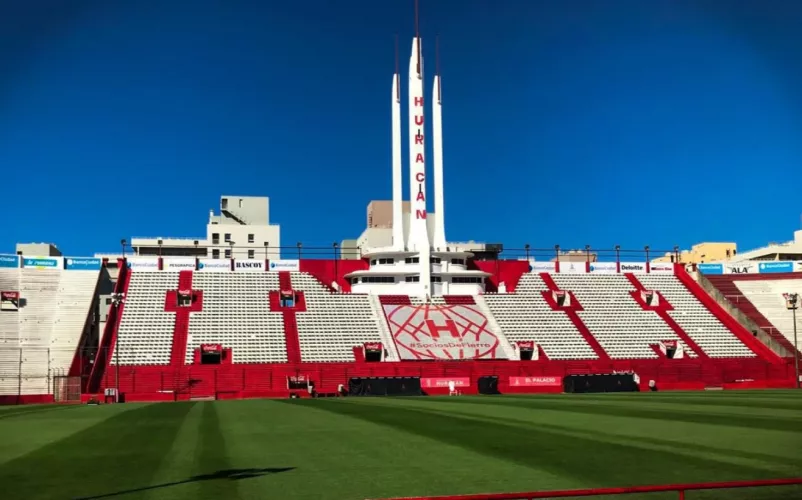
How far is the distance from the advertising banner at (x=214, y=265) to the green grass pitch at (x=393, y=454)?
50.8m

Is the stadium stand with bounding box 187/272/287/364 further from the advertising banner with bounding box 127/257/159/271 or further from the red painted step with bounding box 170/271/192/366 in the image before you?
the advertising banner with bounding box 127/257/159/271

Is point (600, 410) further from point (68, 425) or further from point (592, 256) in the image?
point (592, 256)

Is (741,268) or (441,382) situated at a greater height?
(741,268)

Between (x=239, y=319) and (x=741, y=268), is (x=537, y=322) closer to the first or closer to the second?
(x=239, y=319)

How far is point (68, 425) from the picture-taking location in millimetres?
29484

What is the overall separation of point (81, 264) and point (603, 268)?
57692mm

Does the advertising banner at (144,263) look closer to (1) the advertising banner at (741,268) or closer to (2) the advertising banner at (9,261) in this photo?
(2) the advertising banner at (9,261)

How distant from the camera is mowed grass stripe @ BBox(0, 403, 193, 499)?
14656 millimetres

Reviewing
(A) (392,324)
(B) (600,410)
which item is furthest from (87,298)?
(B) (600,410)

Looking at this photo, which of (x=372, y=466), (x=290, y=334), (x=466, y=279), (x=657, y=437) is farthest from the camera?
(x=466, y=279)

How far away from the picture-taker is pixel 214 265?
269ft

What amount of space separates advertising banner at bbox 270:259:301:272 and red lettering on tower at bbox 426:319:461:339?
57.8 feet

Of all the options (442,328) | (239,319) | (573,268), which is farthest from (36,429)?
(573,268)

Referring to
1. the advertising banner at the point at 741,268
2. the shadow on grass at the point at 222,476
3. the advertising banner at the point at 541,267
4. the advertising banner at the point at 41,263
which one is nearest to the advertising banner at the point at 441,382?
the advertising banner at the point at 541,267
